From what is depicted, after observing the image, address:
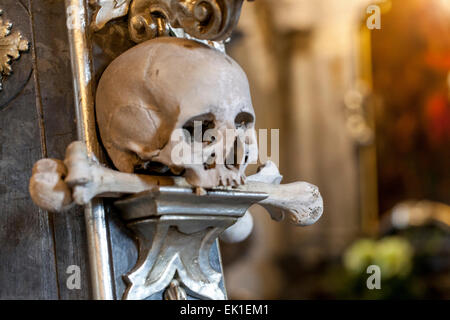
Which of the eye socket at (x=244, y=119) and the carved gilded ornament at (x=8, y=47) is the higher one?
the carved gilded ornament at (x=8, y=47)


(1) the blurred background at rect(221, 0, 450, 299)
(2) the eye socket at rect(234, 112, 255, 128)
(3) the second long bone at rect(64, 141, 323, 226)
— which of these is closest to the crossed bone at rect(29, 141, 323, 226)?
(3) the second long bone at rect(64, 141, 323, 226)

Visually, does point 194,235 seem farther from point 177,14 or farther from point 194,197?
point 177,14

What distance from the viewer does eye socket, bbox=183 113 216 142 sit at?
42.7 inches

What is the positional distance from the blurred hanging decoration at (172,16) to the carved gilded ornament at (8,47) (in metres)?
0.14

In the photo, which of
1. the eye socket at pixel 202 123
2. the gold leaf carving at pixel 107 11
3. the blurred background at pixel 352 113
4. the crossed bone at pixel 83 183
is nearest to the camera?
the crossed bone at pixel 83 183

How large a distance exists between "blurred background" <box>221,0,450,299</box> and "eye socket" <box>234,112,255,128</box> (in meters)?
4.21

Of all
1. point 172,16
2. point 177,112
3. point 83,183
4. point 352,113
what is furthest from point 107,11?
point 352,113

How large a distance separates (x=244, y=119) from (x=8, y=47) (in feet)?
1.47

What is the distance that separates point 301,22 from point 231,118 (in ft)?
16.5

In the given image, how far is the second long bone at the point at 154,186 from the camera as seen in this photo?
0.98m

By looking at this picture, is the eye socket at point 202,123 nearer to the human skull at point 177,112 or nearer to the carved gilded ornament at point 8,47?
the human skull at point 177,112

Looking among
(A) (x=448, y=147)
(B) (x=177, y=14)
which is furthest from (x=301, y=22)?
(B) (x=177, y=14)

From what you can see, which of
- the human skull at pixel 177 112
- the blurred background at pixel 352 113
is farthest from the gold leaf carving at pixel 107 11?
the blurred background at pixel 352 113

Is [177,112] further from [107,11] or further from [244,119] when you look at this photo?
[107,11]
